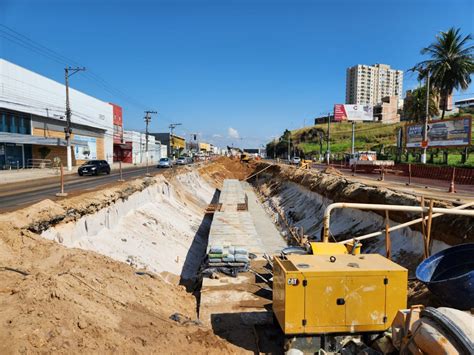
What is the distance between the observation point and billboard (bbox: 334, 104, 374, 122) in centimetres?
7856

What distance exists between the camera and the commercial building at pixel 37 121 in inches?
1448

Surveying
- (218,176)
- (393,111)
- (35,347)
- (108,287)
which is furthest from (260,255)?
(393,111)

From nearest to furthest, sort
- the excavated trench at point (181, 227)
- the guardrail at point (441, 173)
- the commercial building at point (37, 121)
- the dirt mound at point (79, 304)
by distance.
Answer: the dirt mound at point (79, 304), the excavated trench at point (181, 227), the guardrail at point (441, 173), the commercial building at point (37, 121)

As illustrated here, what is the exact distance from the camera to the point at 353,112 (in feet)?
Answer: 259

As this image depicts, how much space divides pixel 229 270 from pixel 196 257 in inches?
248

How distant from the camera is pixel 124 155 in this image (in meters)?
78.8

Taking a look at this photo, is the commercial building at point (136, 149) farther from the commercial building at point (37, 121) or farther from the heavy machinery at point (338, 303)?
the heavy machinery at point (338, 303)

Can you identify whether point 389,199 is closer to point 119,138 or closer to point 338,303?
point 338,303

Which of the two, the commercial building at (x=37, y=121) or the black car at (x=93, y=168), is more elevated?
the commercial building at (x=37, y=121)

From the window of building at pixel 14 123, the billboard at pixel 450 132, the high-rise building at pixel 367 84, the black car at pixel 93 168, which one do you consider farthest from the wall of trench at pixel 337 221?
the high-rise building at pixel 367 84

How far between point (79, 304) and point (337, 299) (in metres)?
4.49

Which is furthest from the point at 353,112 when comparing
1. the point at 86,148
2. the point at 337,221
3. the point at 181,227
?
the point at 181,227

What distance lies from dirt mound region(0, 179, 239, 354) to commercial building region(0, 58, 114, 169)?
32.0m

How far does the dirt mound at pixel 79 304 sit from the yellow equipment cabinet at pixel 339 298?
1866mm
